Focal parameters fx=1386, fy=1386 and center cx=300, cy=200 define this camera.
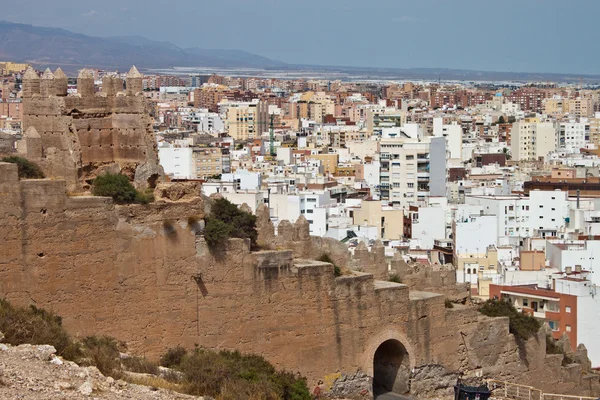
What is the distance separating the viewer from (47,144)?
69.5 feet

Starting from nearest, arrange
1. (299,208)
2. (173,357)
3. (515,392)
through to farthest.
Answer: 1. (173,357)
2. (515,392)
3. (299,208)

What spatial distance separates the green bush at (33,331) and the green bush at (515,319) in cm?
1068

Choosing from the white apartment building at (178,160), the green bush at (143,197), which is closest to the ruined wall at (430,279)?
the green bush at (143,197)

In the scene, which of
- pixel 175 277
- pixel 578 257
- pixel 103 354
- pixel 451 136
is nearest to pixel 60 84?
pixel 175 277

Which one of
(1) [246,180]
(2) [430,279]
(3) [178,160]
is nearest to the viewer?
(2) [430,279]

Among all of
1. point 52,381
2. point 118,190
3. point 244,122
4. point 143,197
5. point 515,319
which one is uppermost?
point 118,190

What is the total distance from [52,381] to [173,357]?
17.5ft

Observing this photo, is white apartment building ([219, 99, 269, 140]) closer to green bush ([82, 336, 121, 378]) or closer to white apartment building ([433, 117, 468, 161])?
white apartment building ([433, 117, 468, 161])

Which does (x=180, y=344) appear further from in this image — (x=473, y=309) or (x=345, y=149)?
(x=345, y=149)

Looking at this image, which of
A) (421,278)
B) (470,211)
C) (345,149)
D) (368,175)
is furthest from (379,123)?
(421,278)

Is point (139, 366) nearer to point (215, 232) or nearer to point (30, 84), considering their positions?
point (215, 232)

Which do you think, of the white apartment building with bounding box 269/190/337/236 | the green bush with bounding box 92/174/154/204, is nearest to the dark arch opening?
the green bush with bounding box 92/174/154/204

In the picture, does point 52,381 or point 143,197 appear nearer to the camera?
point 52,381

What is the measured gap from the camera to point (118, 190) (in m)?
20.1
